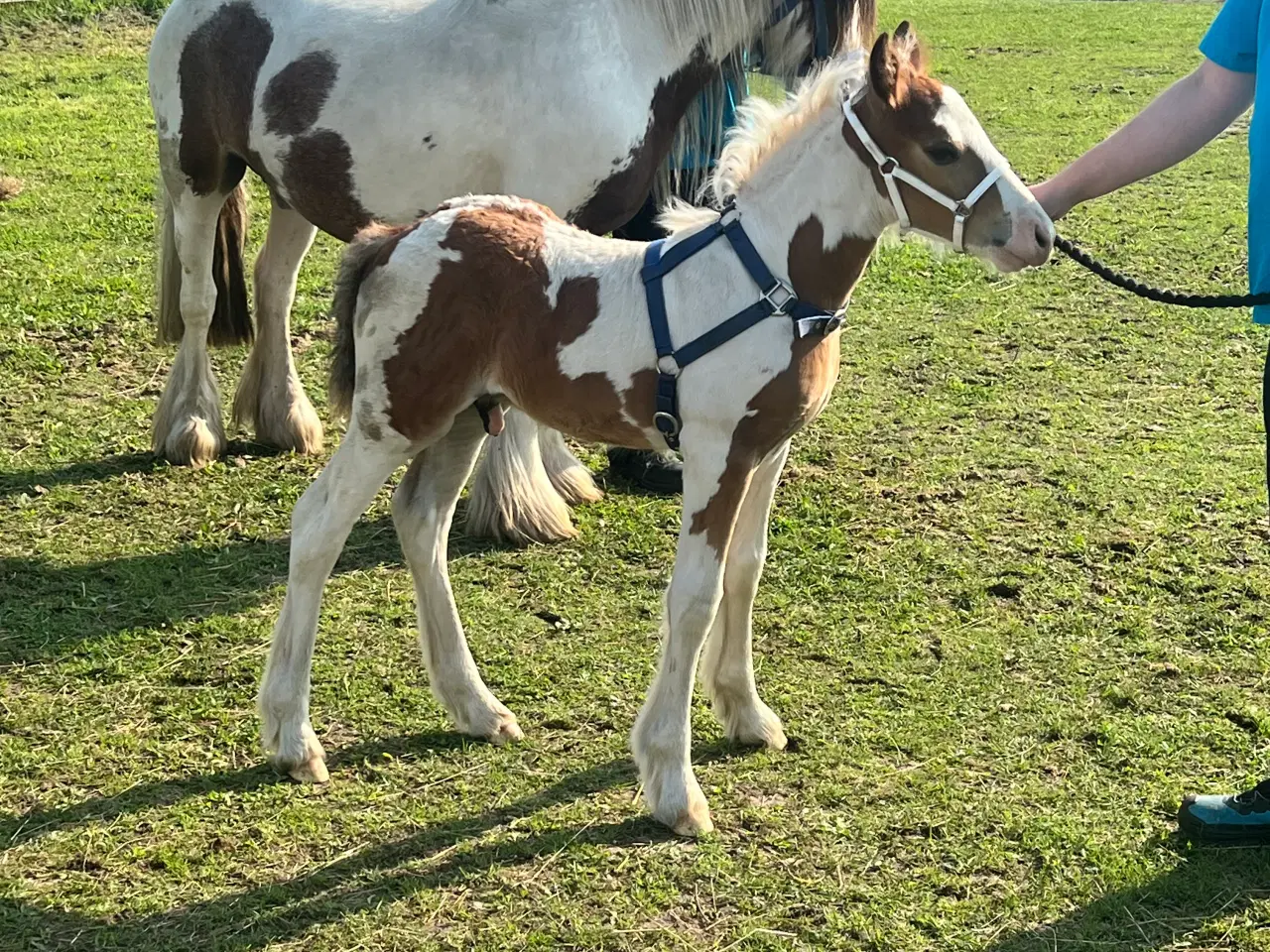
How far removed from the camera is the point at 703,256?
299cm

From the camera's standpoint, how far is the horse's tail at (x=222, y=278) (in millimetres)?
5246

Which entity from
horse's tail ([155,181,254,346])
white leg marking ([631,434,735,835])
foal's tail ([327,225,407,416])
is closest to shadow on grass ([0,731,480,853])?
white leg marking ([631,434,735,835])

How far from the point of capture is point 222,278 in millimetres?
5305

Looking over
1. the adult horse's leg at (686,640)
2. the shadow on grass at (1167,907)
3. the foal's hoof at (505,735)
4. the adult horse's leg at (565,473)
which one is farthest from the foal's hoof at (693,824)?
the adult horse's leg at (565,473)

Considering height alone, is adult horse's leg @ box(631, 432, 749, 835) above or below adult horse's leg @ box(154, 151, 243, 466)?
below

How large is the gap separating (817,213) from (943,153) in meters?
0.30

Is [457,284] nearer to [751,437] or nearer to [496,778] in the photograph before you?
[751,437]

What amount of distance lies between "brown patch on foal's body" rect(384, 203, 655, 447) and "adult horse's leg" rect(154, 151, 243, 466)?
2257 mm

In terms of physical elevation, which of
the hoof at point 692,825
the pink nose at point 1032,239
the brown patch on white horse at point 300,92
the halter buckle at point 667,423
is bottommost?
the hoof at point 692,825

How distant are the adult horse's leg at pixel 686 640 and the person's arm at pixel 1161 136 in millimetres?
992

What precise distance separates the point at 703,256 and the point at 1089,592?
205 centimetres

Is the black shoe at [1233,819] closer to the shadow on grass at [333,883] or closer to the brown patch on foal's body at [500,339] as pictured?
the shadow on grass at [333,883]

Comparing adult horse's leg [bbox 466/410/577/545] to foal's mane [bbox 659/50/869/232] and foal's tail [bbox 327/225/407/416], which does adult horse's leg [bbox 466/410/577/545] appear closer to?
foal's tail [bbox 327/225/407/416]

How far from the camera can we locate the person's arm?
2924 millimetres
